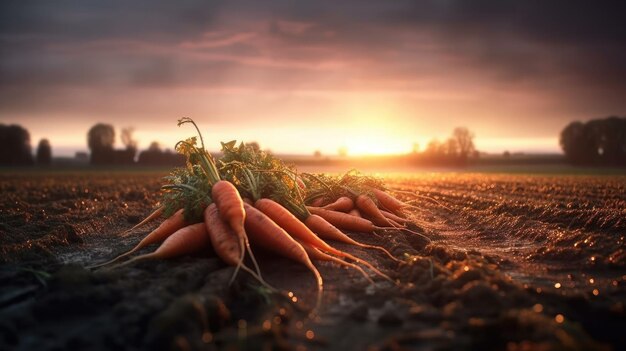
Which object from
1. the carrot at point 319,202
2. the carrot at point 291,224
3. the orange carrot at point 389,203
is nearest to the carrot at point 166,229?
the carrot at point 291,224

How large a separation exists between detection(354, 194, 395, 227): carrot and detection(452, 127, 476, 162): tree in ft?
216

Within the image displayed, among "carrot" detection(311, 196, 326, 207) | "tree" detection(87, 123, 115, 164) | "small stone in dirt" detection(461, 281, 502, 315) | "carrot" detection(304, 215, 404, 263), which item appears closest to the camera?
"small stone in dirt" detection(461, 281, 502, 315)

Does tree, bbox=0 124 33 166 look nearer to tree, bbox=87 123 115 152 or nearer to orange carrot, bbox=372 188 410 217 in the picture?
tree, bbox=87 123 115 152

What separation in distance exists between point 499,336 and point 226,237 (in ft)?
12.0

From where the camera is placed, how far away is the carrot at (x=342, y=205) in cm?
1000

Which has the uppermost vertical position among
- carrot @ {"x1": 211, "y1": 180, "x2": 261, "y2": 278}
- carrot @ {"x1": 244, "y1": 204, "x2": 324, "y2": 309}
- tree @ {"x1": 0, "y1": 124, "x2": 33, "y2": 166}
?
tree @ {"x1": 0, "y1": 124, "x2": 33, "y2": 166}

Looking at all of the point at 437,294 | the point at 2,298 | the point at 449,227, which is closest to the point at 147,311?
the point at 2,298

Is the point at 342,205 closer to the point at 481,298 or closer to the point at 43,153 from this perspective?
the point at 481,298

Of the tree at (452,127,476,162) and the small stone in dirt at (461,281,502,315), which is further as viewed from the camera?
the tree at (452,127,476,162)

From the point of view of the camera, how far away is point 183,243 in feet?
20.9

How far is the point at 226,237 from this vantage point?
6.19 m

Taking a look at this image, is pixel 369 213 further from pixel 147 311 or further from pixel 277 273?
pixel 147 311

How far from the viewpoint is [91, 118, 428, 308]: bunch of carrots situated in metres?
6.15

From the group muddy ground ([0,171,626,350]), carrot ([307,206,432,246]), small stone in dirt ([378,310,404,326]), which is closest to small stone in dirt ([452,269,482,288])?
muddy ground ([0,171,626,350])
